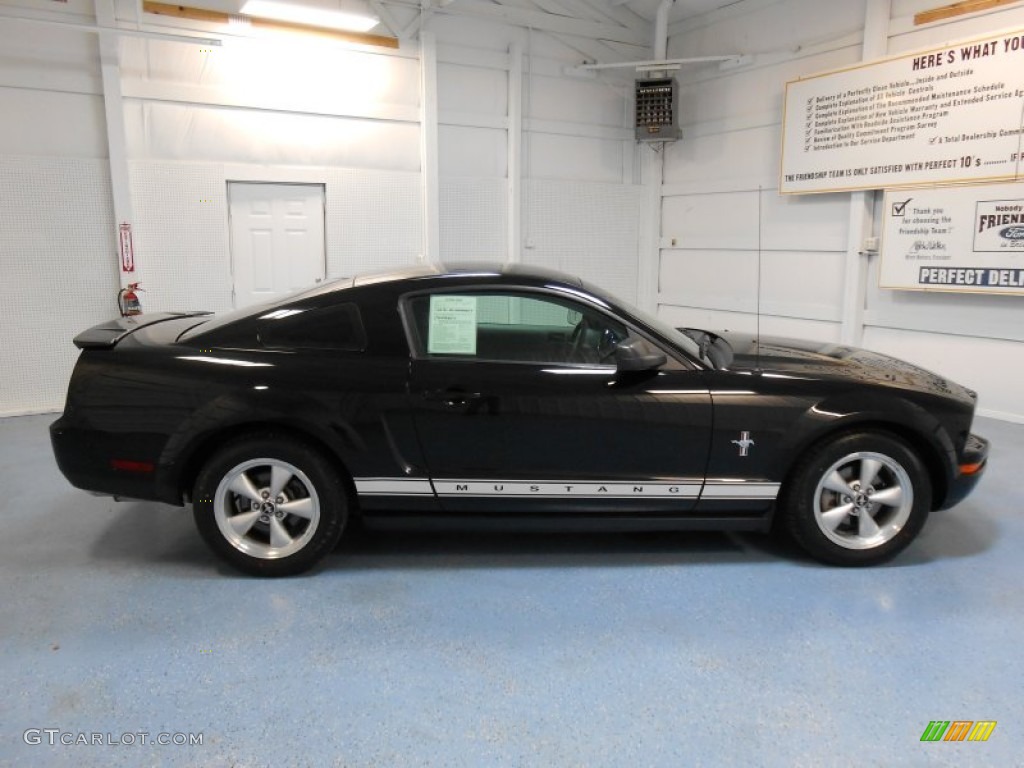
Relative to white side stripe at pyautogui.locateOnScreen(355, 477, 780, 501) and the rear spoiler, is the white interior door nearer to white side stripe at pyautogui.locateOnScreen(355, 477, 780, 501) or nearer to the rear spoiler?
the rear spoiler

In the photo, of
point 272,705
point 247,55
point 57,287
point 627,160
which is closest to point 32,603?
point 272,705

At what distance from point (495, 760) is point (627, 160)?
7.79 metres

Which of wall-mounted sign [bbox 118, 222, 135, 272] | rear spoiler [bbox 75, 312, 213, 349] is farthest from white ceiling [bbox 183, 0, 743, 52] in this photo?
rear spoiler [bbox 75, 312, 213, 349]

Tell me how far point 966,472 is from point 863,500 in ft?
1.53

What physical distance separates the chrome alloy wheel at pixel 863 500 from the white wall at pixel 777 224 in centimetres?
360

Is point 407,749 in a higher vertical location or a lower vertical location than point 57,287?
lower

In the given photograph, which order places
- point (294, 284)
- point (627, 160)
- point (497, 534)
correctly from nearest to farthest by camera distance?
point (497, 534) < point (294, 284) < point (627, 160)

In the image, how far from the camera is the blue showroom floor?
6.75ft

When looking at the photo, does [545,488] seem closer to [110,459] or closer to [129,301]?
[110,459]

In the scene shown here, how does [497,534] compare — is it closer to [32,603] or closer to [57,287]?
[32,603]

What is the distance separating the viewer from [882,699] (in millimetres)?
2258

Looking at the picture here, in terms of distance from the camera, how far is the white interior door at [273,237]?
262 inches

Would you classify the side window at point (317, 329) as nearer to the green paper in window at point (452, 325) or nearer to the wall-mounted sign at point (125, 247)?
the green paper in window at point (452, 325)

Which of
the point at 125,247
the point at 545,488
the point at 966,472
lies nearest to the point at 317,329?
the point at 545,488
